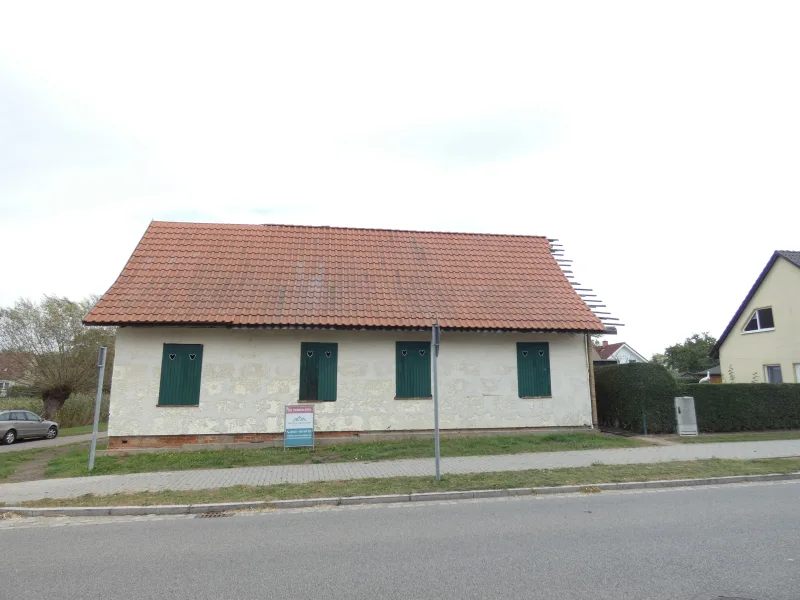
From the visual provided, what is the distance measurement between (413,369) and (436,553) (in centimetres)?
917

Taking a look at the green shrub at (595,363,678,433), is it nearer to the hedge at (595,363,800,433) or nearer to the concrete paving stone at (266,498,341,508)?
the hedge at (595,363,800,433)

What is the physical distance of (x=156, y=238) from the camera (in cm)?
1688

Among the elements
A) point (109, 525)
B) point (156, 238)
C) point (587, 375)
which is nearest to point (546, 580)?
point (109, 525)

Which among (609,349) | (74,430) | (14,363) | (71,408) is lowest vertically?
(74,430)

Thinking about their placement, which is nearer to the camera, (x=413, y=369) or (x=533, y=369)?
(x=413, y=369)

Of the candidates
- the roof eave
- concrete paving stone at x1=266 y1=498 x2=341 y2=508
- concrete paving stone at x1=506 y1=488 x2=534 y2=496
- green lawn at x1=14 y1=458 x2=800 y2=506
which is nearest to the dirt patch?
green lawn at x1=14 y1=458 x2=800 y2=506

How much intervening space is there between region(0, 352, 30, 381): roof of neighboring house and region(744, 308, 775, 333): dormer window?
139 ft

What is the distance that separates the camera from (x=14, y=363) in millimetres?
32375

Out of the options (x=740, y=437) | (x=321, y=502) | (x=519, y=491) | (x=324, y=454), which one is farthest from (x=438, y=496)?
(x=740, y=437)

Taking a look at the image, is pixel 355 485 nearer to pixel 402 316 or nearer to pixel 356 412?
pixel 356 412

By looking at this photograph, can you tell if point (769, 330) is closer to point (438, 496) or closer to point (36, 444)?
point (438, 496)

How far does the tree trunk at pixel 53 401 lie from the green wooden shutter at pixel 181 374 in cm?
2561

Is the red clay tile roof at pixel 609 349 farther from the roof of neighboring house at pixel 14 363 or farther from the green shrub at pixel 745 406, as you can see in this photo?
the roof of neighboring house at pixel 14 363

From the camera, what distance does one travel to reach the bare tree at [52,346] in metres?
31.7
